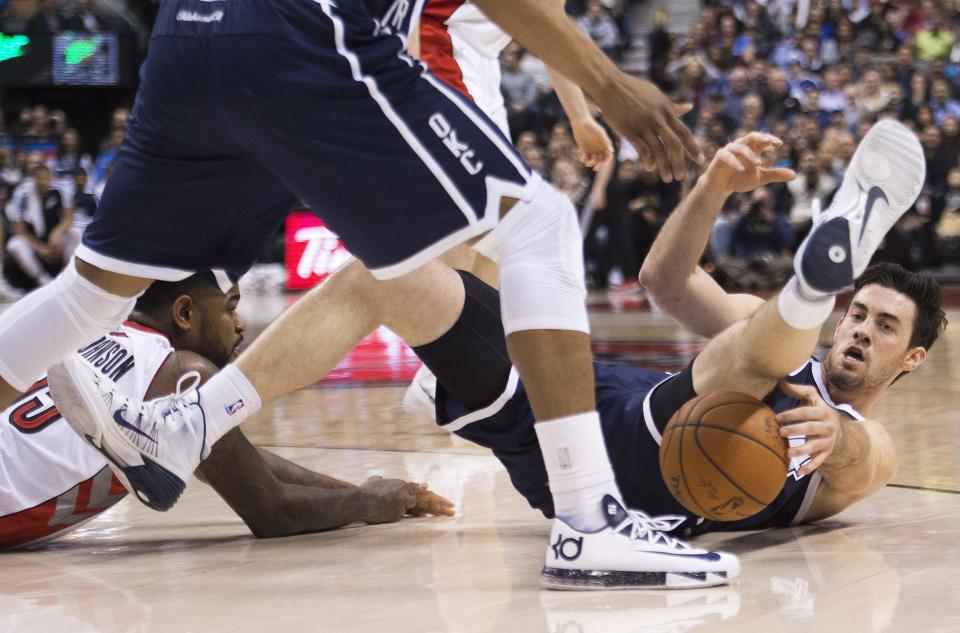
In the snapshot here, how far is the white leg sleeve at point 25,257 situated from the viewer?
1392cm

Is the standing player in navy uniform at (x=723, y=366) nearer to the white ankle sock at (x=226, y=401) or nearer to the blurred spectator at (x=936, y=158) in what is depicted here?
the white ankle sock at (x=226, y=401)

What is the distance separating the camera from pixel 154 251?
299 centimetres

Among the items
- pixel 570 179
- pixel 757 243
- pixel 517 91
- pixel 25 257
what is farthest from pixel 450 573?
pixel 517 91

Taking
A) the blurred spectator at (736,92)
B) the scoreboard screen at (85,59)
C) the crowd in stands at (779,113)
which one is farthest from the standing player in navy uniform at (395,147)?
the scoreboard screen at (85,59)

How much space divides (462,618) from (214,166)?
43.2 inches

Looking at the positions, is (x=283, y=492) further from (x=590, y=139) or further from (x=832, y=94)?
(x=832, y=94)

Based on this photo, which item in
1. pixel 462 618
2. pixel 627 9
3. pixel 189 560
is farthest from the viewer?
pixel 627 9

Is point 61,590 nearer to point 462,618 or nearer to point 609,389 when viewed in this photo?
point 462,618

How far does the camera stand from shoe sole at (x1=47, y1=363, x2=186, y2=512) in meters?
2.95

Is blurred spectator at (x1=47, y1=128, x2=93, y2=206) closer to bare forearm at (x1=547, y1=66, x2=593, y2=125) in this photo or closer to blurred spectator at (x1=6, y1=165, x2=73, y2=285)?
blurred spectator at (x1=6, y1=165, x2=73, y2=285)

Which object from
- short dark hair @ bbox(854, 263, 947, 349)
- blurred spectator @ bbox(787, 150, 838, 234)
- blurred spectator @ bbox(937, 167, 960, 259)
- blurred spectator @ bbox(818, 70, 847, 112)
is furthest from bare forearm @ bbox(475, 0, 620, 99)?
blurred spectator @ bbox(818, 70, 847, 112)

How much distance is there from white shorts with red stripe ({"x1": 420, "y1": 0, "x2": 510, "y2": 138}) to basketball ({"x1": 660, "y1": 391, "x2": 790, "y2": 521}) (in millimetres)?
1921

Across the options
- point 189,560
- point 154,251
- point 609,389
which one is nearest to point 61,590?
point 189,560

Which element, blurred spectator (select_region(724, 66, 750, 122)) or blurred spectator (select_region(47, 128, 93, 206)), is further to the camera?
blurred spectator (select_region(724, 66, 750, 122))
